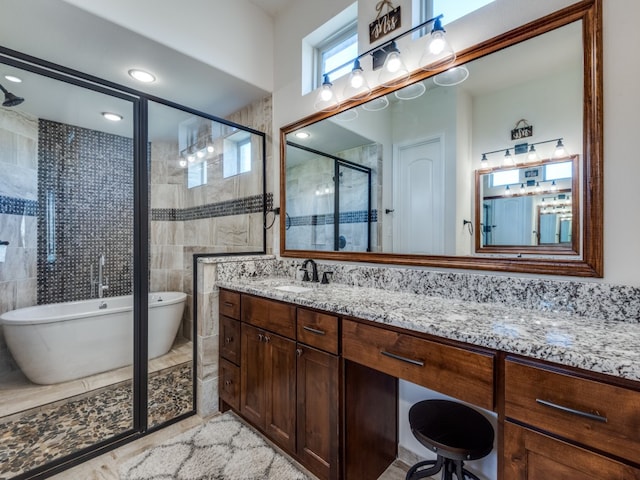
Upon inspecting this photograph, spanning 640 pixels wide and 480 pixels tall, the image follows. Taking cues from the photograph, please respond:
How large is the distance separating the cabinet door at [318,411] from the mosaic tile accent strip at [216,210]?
1.50 m

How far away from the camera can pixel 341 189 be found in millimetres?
2055

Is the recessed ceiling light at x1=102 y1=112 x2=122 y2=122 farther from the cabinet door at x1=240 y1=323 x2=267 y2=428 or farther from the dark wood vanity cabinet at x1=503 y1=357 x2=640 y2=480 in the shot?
the dark wood vanity cabinet at x1=503 y1=357 x2=640 y2=480

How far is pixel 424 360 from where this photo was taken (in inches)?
40.9

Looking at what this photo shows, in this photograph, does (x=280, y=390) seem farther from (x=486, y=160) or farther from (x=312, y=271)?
(x=486, y=160)

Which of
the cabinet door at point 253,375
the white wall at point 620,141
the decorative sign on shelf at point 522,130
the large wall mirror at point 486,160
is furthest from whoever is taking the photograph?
the cabinet door at point 253,375

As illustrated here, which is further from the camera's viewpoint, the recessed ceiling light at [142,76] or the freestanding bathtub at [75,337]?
the recessed ceiling light at [142,76]

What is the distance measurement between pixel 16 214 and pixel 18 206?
7cm

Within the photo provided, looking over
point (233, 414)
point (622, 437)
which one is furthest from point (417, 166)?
point (233, 414)

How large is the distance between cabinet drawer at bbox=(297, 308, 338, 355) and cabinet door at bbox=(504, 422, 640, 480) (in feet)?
2.23

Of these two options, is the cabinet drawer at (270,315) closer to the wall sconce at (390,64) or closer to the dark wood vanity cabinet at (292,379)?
the dark wood vanity cabinet at (292,379)

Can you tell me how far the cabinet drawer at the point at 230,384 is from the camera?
1.88 metres

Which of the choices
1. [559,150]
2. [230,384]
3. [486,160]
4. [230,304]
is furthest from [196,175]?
[559,150]

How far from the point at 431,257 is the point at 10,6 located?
269cm

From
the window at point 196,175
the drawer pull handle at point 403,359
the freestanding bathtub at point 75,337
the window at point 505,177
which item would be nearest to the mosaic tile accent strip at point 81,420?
A: the freestanding bathtub at point 75,337
